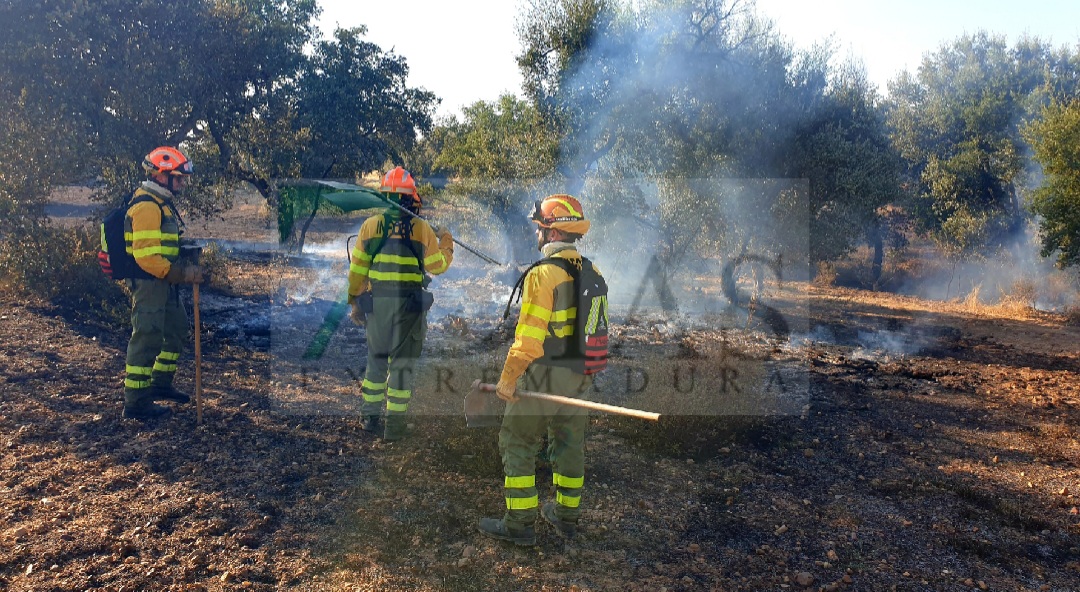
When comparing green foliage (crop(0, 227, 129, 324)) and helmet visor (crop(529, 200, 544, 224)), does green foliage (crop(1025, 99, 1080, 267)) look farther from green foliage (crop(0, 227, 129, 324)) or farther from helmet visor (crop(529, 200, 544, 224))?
green foliage (crop(0, 227, 129, 324))

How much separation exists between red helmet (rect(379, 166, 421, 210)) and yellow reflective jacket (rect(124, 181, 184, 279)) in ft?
5.98

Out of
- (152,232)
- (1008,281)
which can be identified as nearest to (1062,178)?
(1008,281)

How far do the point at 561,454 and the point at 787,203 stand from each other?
965 cm

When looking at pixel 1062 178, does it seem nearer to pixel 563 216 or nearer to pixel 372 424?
pixel 563 216

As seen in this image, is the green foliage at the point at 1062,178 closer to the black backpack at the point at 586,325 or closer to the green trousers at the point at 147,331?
the black backpack at the point at 586,325

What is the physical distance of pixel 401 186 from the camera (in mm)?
5801

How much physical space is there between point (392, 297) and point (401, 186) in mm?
947

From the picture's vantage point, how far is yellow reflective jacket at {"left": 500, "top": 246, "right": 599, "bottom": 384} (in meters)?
4.05

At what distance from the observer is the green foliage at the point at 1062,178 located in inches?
413

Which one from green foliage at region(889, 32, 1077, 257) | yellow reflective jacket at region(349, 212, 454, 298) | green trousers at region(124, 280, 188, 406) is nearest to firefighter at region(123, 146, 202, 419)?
green trousers at region(124, 280, 188, 406)

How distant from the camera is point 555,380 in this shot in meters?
4.31

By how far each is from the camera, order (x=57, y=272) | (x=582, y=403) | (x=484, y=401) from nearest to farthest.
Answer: (x=582, y=403), (x=484, y=401), (x=57, y=272)

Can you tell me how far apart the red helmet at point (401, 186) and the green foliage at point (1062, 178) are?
395 inches

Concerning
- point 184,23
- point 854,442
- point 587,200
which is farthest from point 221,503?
point 587,200
